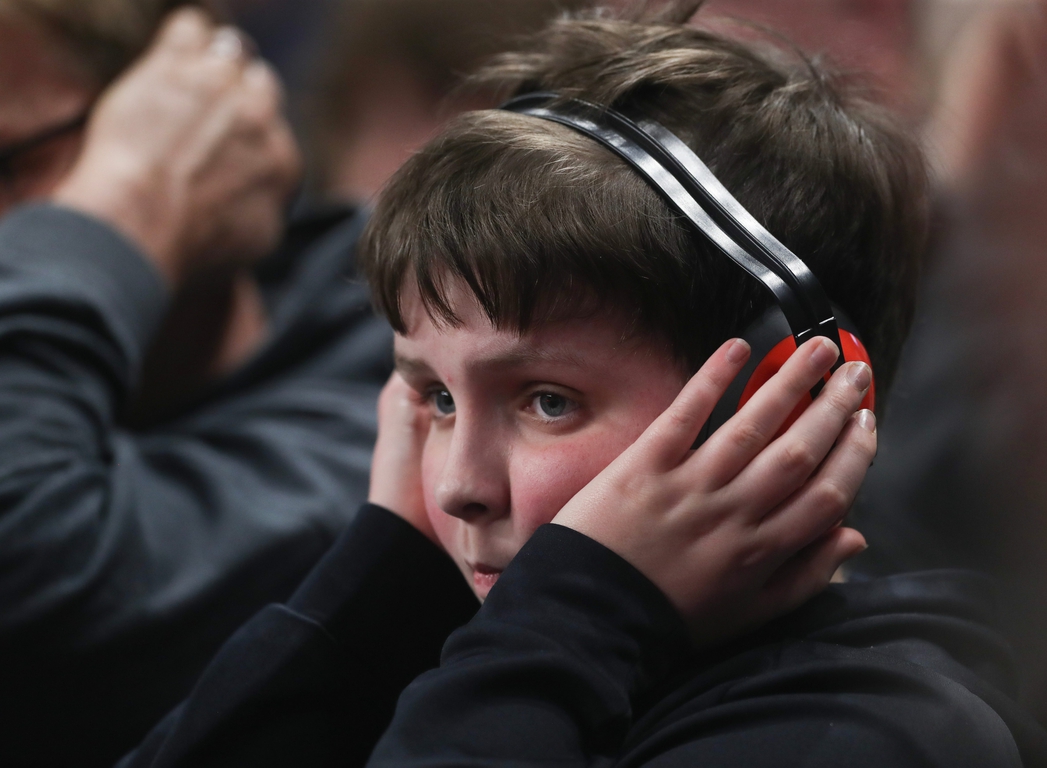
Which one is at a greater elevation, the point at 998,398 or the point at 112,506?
the point at 998,398

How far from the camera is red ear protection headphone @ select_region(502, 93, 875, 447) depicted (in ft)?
2.45

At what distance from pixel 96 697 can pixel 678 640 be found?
2.59ft

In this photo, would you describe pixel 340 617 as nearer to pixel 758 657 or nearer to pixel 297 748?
pixel 297 748

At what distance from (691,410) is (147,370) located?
4.11 feet

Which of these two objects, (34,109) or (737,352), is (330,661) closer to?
(737,352)

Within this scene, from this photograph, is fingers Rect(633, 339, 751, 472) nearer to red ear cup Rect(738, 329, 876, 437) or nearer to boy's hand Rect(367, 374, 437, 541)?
red ear cup Rect(738, 329, 876, 437)

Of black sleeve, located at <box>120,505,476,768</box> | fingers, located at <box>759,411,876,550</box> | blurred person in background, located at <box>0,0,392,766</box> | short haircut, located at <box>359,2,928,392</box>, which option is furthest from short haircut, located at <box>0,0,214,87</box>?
fingers, located at <box>759,411,876,550</box>

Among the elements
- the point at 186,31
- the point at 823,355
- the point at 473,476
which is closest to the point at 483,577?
the point at 473,476

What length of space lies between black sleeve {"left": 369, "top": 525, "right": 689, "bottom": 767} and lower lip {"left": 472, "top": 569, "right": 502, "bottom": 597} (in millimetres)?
97

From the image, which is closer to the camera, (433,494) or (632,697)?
(632,697)

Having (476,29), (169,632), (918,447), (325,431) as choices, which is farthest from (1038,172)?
(476,29)

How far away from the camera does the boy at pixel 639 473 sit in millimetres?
711

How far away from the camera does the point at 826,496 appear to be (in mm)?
731

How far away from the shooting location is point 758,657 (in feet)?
2.52
